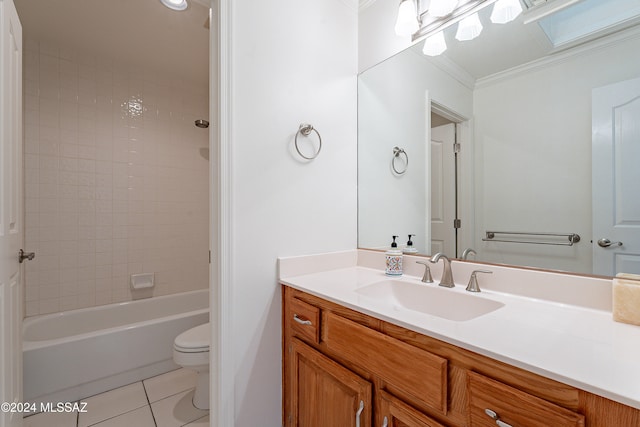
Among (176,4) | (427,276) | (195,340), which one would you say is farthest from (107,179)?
(427,276)

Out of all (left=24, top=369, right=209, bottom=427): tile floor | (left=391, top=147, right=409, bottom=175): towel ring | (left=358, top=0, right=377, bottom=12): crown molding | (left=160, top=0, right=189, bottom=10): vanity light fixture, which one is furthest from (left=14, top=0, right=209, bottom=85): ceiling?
(left=24, top=369, right=209, bottom=427): tile floor

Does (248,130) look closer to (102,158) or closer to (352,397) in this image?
(352,397)

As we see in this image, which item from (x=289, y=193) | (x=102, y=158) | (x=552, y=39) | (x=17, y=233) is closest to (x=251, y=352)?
(x=289, y=193)

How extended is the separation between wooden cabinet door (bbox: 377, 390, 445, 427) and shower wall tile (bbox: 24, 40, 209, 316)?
2406 mm

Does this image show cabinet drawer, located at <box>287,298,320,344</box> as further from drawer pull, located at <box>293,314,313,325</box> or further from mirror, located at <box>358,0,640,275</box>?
mirror, located at <box>358,0,640,275</box>

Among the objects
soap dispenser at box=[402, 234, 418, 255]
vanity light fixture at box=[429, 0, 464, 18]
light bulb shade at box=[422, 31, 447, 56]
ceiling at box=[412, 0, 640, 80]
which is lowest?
soap dispenser at box=[402, 234, 418, 255]

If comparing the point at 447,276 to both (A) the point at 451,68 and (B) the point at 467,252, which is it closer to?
(B) the point at 467,252

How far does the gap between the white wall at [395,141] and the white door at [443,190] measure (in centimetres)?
5

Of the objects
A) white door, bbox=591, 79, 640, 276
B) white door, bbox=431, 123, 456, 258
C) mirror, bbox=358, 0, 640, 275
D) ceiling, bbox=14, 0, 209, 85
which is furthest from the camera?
ceiling, bbox=14, 0, 209, 85

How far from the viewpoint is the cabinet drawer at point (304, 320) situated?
3.57 feet

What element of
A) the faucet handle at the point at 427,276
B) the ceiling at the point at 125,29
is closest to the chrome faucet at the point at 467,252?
the faucet handle at the point at 427,276

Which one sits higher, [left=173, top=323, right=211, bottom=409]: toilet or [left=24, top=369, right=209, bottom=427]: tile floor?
[left=173, top=323, right=211, bottom=409]: toilet

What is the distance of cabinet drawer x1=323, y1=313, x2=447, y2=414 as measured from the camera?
71cm

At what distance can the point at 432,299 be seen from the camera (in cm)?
116
